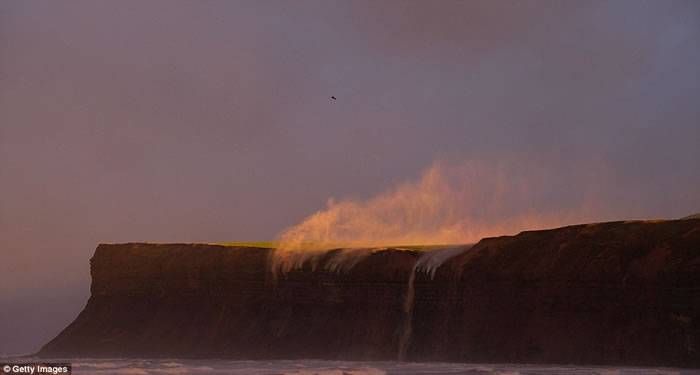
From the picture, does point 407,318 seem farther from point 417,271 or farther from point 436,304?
point 417,271

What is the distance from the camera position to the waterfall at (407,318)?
56031 millimetres

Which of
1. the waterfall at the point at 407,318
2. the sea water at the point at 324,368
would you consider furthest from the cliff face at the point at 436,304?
the sea water at the point at 324,368

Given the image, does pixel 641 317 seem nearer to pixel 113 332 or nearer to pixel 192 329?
pixel 192 329

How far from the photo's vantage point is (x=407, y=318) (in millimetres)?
56906

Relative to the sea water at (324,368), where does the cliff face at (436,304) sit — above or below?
above

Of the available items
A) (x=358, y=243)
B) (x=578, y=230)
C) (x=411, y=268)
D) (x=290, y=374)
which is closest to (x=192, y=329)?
(x=358, y=243)

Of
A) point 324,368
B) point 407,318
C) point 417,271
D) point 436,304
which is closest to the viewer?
point 324,368

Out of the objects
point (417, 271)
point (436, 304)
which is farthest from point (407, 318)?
point (417, 271)

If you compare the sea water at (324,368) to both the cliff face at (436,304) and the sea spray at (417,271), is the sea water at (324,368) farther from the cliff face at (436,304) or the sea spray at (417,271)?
the sea spray at (417,271)

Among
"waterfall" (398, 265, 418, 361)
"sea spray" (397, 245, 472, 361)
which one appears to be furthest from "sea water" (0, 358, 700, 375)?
"sea spray" (397, 245, 472, 361)

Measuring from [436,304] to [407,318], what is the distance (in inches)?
68.7

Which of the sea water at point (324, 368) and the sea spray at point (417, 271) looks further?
the sea spray at point (417, 271)

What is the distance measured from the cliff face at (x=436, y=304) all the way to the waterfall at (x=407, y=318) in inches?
2.2

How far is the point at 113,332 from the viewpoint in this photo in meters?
71.6
